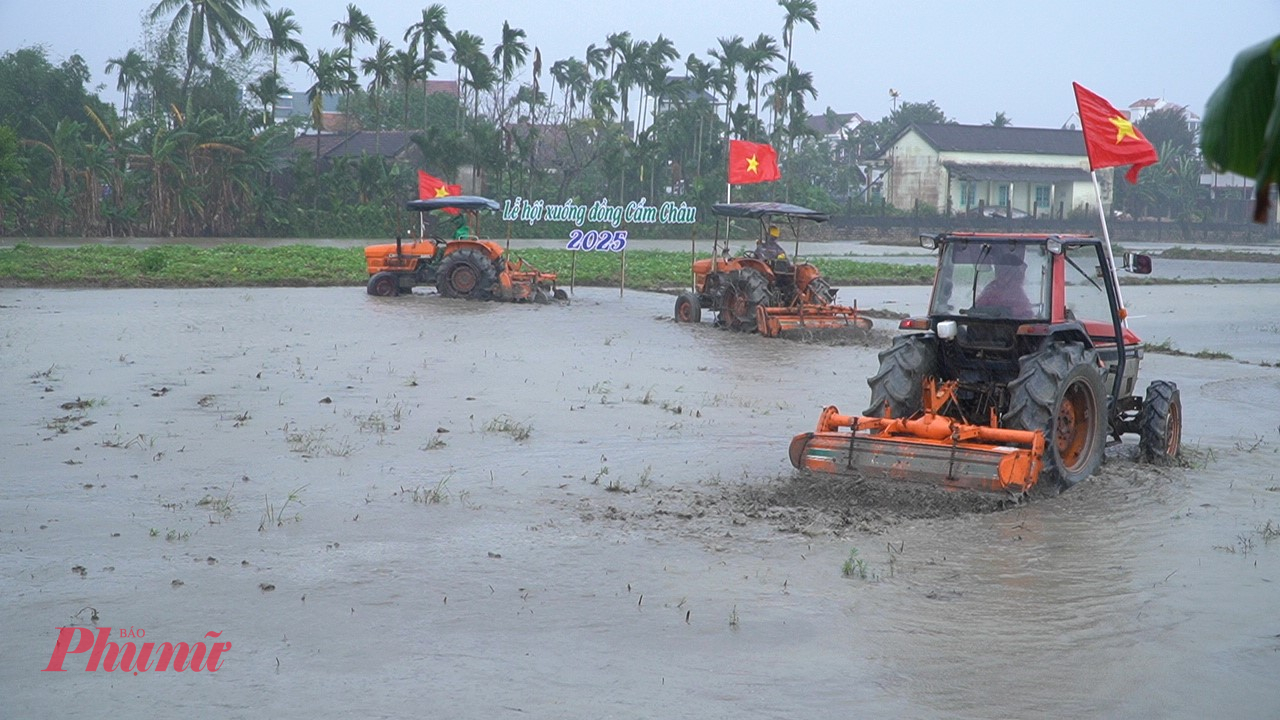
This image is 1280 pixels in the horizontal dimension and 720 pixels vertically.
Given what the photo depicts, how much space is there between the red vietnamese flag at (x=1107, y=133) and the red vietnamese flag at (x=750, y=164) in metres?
11.9

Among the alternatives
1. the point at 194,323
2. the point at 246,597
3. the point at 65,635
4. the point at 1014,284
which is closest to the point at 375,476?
the point at 246,597

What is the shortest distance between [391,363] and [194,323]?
559 centimetres

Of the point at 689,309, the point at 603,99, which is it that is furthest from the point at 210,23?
the point at 689,309

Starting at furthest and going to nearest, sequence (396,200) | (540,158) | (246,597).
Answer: (540,158)
(396,200)
(246,597)

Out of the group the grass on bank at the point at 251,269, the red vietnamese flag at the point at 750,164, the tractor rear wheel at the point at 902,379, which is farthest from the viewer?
the grass on bank at the point at 251,269

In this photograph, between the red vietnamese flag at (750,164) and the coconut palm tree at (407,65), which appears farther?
the coconut palm tree at (407,65)

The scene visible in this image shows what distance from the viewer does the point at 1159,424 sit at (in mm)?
9578

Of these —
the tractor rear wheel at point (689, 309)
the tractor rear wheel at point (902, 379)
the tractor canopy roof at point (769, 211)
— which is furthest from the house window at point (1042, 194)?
the tractor rear wheel at point (902, 379)

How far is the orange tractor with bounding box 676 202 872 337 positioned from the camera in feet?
62.3

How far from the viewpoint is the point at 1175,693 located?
17.0 feet

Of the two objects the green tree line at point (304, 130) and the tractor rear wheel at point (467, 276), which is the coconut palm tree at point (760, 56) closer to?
the green tree line at point (304, 130)

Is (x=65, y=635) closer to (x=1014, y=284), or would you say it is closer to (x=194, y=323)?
(x=1014, y=284)

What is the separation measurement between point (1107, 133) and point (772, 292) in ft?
27.8

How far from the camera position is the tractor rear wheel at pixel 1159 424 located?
378 inches
